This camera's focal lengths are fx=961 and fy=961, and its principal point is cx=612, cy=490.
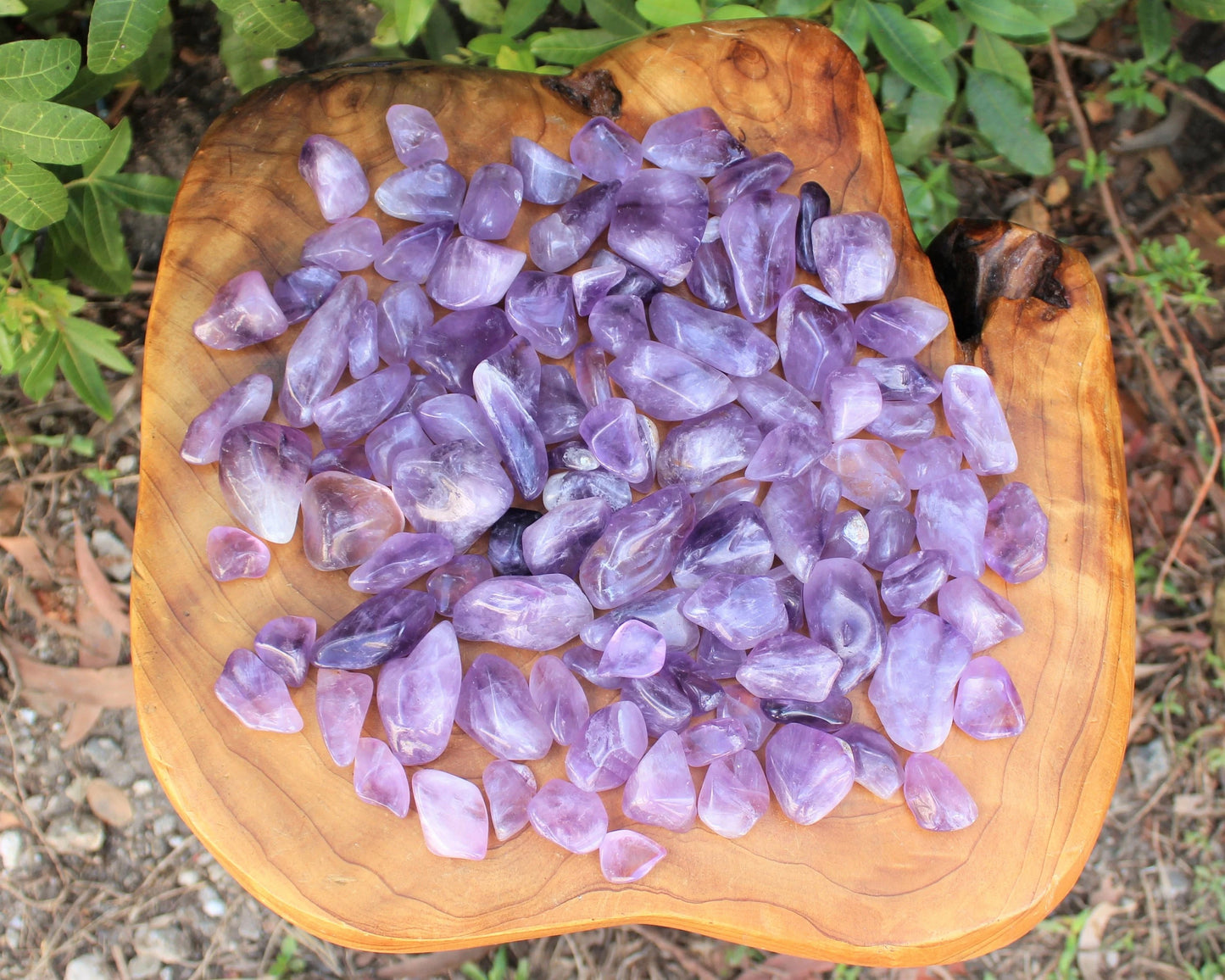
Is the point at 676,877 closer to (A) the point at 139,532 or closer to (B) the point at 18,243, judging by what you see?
(A) the point at 139,532

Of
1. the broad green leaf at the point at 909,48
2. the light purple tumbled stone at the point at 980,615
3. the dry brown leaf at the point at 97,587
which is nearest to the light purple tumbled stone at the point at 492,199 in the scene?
the broad green leaf at the point at 909,48

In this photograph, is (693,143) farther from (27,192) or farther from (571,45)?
(27,192)

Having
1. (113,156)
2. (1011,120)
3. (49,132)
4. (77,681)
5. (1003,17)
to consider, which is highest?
(1003,17)

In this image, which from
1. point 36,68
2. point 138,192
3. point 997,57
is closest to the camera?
point 36,68

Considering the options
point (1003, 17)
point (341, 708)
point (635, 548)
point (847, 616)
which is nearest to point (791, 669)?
point (847, 616)

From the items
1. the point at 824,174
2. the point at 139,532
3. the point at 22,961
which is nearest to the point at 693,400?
the point at 824,174

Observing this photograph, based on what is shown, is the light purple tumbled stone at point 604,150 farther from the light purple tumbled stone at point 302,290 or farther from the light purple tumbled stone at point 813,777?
the light purple tumbled stone at point 813,777
